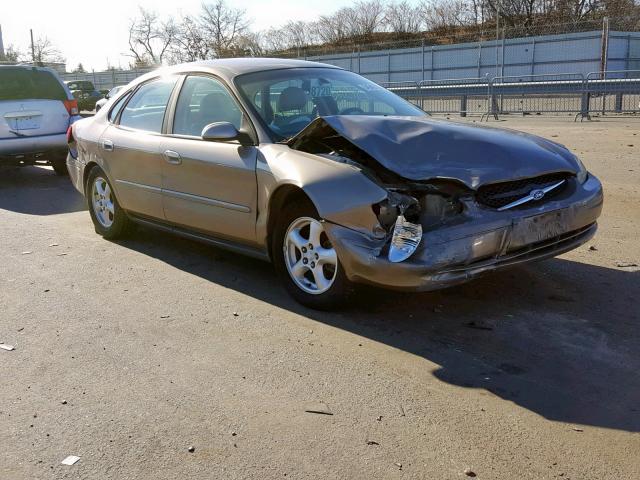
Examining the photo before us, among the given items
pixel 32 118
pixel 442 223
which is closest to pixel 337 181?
pixel 442 223

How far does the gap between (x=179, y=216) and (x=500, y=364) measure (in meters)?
2.99

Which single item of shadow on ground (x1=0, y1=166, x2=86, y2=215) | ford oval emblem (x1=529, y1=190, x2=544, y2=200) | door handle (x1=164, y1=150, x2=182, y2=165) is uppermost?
door handle (x1=164, y1=150, x2=182, y2=165)

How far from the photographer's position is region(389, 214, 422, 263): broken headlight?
4.03 m

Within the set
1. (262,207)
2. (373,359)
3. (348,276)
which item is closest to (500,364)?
(373,359)

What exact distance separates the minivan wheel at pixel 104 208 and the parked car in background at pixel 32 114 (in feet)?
14.0

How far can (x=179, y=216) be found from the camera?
5.71 metres

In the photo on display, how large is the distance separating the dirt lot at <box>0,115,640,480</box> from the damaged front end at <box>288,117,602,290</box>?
0.41m

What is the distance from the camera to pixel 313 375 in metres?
3.78

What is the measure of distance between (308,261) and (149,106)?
2497 millimetres

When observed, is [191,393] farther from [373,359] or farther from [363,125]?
[363,125]

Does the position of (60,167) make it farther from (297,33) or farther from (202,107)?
(297,33)

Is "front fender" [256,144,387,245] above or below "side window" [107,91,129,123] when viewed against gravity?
below

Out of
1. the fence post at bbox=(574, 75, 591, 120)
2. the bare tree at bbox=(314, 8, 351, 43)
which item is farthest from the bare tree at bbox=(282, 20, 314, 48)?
the fence post at bbox=(574, 75, 591, 120)

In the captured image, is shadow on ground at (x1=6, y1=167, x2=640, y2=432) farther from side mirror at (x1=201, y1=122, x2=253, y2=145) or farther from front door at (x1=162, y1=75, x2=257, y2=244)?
side mirror at (x1=201, y1=122, x2=253, y2=145)
